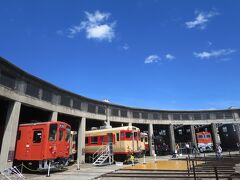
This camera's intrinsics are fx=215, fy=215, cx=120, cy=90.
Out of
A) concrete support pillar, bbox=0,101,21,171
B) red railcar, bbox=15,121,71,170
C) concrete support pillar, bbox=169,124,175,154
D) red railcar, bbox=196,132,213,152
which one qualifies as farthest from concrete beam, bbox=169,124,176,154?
concrete support pillar, bbox=0,101,21,171

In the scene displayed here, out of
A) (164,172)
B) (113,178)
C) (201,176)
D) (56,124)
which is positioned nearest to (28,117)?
(56,124)

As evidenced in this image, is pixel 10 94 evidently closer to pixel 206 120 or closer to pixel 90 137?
pixel 90 137

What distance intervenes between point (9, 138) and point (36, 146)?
2588mm

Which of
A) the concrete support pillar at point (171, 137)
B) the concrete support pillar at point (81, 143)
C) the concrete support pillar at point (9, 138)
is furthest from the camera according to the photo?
the concrete support pillar at point (171, 137)

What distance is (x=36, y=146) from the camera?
54.0ft

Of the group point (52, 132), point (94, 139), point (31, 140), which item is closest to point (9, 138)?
point (31, 140)

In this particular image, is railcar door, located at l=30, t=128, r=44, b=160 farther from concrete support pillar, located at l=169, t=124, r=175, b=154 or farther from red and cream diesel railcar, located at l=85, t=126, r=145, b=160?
concrete support pillar, located at l=169, t=124, r=175, b=154

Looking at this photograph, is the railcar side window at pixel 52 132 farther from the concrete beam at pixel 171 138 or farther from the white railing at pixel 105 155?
the concrete beam at pixel 171 138

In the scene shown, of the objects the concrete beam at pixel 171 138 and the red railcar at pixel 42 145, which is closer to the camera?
the red railcar at pixel 42 145

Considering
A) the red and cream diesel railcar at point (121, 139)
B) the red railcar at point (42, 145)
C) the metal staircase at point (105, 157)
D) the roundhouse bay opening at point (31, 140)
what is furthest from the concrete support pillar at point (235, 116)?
the roundhouse bay opening at point (31, 140)

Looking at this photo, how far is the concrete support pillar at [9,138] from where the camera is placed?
660 inches

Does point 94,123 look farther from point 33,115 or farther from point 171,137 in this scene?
point 171,137

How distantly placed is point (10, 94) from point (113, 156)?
12099 millimetres

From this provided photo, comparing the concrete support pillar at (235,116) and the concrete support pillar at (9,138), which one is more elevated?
the concrete support pillar at (235,116)
